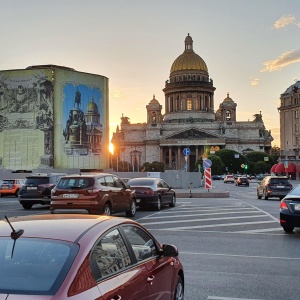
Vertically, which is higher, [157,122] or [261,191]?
[157,122]

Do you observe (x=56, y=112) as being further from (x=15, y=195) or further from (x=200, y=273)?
(x=200, y=273)

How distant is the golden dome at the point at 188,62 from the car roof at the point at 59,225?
15198cm

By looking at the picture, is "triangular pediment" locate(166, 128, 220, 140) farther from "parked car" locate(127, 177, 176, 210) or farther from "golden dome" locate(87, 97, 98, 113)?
"parked car" locate(127, 177, 176, 210)

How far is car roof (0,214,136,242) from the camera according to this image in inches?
173

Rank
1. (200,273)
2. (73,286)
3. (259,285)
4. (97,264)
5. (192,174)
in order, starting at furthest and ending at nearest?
(192,174)
(200,273)
(259,285)
(97,264)
(73,286)

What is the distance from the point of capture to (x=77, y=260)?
404cm

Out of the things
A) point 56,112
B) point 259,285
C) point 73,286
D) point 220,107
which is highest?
point 220,107

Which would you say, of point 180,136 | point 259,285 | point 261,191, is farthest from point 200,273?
point 180,136

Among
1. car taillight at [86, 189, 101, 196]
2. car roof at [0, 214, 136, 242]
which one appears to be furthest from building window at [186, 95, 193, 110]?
car roof at [0, 214, 136, 242]

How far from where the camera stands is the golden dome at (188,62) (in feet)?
510

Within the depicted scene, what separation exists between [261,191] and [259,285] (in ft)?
87.6

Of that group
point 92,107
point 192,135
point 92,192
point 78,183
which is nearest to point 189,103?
point 192,135

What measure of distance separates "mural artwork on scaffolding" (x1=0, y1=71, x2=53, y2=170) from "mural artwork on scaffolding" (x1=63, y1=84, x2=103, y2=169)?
221 centimetres

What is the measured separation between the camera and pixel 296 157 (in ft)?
338
